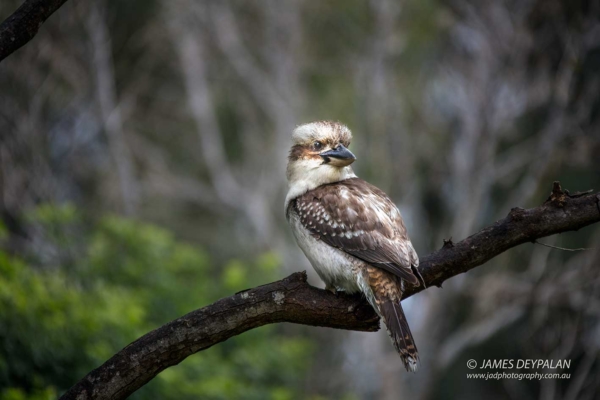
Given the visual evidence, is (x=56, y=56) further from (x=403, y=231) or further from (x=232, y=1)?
(x=403, y=231)

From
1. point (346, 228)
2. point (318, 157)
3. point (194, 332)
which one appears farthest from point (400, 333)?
point (318, 157)

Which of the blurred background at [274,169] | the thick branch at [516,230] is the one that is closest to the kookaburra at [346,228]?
the thick branch at [516,230]

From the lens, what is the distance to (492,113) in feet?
33.1

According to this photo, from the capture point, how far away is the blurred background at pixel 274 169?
772cm

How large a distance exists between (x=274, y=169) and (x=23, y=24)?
10.4 meters

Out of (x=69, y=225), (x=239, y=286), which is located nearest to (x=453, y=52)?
(x=239, y=286)

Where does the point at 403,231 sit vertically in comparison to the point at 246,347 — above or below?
below

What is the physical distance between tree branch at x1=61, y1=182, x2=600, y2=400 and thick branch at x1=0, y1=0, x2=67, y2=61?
1.55 meters

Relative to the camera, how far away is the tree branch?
3.50m

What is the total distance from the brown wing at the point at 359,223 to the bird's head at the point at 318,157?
113 millimetres

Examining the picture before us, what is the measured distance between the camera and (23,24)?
347 centimetres

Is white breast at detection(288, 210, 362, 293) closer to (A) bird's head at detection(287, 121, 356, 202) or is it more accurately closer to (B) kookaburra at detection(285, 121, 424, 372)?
(B) kookaburra at detection(285, 121, 424, 372)

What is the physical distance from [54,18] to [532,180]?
7.26m

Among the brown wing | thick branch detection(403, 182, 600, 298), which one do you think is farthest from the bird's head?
thick branch detection(403, 182, 600, 298)
